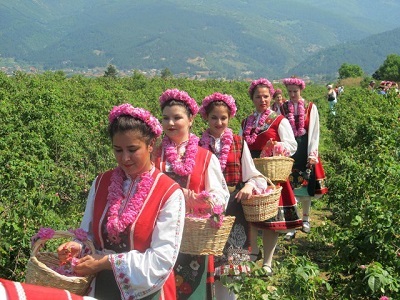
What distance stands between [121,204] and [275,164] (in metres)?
2.29

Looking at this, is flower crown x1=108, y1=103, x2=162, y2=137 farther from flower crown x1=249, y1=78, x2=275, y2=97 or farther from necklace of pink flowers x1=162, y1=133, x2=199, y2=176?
flower crown x1=249, y1=78, x2=275, y2=97

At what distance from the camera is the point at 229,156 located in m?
3.90

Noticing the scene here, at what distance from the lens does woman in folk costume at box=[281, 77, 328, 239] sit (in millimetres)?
6094

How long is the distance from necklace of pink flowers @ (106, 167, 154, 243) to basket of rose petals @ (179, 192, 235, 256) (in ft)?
1.65

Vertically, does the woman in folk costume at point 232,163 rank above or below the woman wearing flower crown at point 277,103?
below

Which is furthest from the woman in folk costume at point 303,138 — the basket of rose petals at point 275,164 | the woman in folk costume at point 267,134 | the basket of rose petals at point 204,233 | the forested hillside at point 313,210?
the basket of rose petals at point 204,233

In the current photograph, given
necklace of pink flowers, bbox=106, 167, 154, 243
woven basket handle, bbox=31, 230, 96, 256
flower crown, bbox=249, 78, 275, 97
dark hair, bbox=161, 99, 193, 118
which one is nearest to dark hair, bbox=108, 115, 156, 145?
necklace of pink flowers, bbox=106, 167, 154, 243

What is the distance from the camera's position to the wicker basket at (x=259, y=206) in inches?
148

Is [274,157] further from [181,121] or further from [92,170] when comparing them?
[92,170]

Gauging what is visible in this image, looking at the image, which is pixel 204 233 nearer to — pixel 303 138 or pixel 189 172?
pixel 189 172

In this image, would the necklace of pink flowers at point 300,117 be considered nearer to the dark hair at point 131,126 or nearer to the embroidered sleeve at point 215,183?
the embroidered sleeve at point 215,183

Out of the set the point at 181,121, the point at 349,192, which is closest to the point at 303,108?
the point at 349,192

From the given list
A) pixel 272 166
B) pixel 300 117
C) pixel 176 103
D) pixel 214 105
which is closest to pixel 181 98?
pixel 176 103

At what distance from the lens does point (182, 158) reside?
10.6ft
